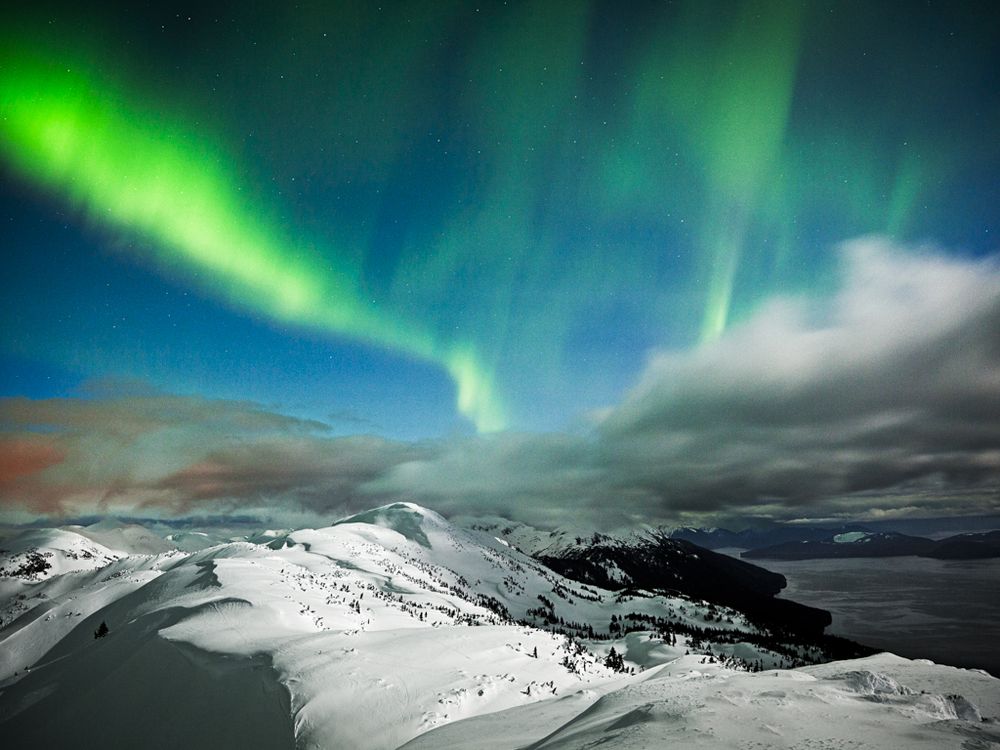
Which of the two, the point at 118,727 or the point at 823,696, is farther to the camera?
the point at 118,727

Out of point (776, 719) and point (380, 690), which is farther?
point (380, 690)

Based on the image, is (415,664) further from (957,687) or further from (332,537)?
(332,537)

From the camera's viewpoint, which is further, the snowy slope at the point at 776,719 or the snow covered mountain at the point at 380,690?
the snow covered mountain at the point at 380,690

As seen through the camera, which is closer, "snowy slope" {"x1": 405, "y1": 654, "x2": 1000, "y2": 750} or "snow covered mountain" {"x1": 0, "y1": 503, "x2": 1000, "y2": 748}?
"snowy slope" {"x1": 405, "y1": 654, "x2": 1000, "y2": 750}

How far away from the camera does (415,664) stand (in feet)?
67.5

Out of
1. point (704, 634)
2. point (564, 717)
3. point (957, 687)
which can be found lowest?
point (704, 634)

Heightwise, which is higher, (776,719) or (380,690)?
(776,719)

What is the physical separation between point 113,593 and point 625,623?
6535 inches

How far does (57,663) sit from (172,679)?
16467 millimetres

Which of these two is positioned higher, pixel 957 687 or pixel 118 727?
pixel 957 687

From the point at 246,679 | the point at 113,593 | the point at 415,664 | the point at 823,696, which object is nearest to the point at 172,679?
the point at 246,679

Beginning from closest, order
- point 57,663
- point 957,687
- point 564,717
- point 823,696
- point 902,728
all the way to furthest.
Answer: point 902,728 < point 823,696 < point 957,687 < point 564,717 < point 57,663

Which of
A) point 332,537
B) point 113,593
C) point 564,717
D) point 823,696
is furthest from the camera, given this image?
point 332,537

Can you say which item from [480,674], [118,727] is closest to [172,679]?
[118,727]
